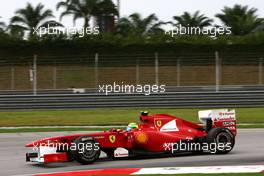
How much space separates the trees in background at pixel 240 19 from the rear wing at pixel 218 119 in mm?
22944

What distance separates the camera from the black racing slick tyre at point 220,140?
12.7 m

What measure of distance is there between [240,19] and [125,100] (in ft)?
47.6

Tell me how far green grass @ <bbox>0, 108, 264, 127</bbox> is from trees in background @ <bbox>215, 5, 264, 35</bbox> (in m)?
11.0

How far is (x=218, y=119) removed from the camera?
13156 mm

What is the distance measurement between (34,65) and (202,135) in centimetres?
1358

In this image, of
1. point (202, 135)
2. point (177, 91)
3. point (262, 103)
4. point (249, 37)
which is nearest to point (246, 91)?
point (262, 103)

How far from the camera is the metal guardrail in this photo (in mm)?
24953

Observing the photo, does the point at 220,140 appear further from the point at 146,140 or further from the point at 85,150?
the point at 85,150

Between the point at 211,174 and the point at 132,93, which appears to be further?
the point at 132,93

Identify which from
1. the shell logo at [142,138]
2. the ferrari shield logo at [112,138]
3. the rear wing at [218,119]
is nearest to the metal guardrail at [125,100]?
the rear wing at [218,119]

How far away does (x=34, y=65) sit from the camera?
82.4 ft

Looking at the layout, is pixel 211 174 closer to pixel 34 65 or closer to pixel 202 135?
pixel 202 135

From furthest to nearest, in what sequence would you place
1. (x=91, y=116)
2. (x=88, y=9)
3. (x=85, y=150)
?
(x=88, y=9) < (x=91, y=116) < (x=85, y=150)

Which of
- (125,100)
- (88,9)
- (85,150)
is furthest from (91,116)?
(85,150)
